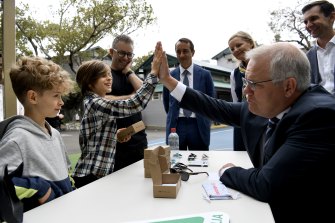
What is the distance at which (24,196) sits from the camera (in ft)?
4.64

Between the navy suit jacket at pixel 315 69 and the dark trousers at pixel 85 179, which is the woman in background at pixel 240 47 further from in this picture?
the dark trousers at pixel 85 179

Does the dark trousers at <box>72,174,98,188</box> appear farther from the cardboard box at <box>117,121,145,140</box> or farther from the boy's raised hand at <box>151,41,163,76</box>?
the boy's raised hand at <box>151,41,163,76</box>

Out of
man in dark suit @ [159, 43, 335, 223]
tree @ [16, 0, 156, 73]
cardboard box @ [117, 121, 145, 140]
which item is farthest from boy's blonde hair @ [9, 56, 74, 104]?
tree @ [16, 0, 156, 73]

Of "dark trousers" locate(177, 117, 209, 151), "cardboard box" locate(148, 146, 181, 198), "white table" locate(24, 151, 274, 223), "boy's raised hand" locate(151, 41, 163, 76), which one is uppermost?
"boy's raised hand" locate(151, 41, 163, 76)

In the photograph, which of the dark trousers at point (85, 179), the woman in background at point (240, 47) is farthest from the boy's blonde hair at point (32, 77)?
the woman in background at point (240, 47)

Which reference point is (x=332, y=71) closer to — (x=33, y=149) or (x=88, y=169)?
(x=88, y=169)

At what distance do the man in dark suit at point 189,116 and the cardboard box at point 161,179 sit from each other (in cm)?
201

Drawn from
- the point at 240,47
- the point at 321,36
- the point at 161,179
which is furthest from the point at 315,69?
the point at 161,179

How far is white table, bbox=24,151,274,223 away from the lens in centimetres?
129

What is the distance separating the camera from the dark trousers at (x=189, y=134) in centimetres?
376

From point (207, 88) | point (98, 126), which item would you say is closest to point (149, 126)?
point (207, 88)

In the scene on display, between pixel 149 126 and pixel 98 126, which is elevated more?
pixel 98 126

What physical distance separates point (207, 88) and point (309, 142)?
269cm

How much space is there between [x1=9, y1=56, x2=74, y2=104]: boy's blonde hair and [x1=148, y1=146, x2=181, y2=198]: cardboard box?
2.65ft
